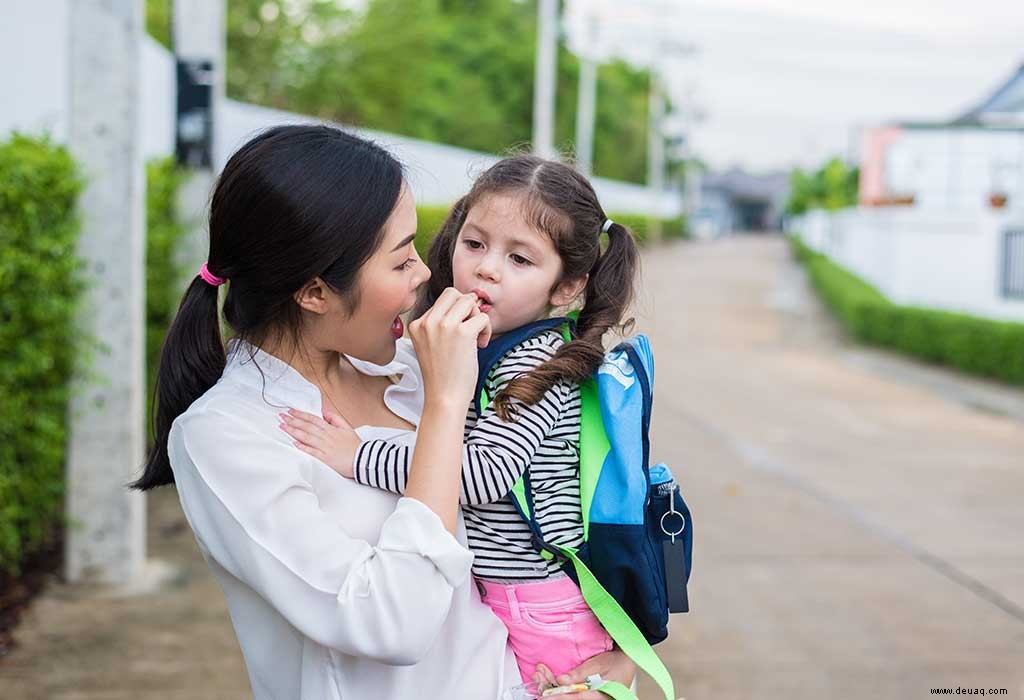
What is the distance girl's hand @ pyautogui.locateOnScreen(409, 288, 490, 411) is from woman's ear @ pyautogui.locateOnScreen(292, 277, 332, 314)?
17 centimetres

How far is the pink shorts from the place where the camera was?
2.02 meters

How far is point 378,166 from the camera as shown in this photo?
1.94m

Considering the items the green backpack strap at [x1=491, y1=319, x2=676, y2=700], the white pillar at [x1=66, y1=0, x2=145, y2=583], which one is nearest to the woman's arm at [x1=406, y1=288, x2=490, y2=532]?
the green backpack strap at [x1=491, y1=319, x2=676, y2=700]

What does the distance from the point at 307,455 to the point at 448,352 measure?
26cm

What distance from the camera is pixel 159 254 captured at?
708cm

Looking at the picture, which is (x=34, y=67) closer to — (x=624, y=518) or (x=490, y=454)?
(x=490, y=454)

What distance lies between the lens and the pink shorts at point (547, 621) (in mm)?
2018

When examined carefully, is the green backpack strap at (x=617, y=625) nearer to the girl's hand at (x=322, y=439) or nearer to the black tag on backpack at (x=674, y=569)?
the black tag on backpack at (x=674, y=569)

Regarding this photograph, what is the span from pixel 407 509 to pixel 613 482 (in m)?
0.37

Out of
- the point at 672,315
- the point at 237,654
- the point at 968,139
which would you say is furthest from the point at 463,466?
the point at 968,139

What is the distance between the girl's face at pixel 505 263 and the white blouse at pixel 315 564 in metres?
0.30

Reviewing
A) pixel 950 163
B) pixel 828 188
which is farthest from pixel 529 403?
pixel 828 188

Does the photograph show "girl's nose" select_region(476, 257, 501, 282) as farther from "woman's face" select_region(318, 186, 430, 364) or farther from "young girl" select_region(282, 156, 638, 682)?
"woman's face" select_region(318, 186, 430, 364)

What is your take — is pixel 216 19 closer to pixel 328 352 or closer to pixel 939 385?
pixel 328 352
